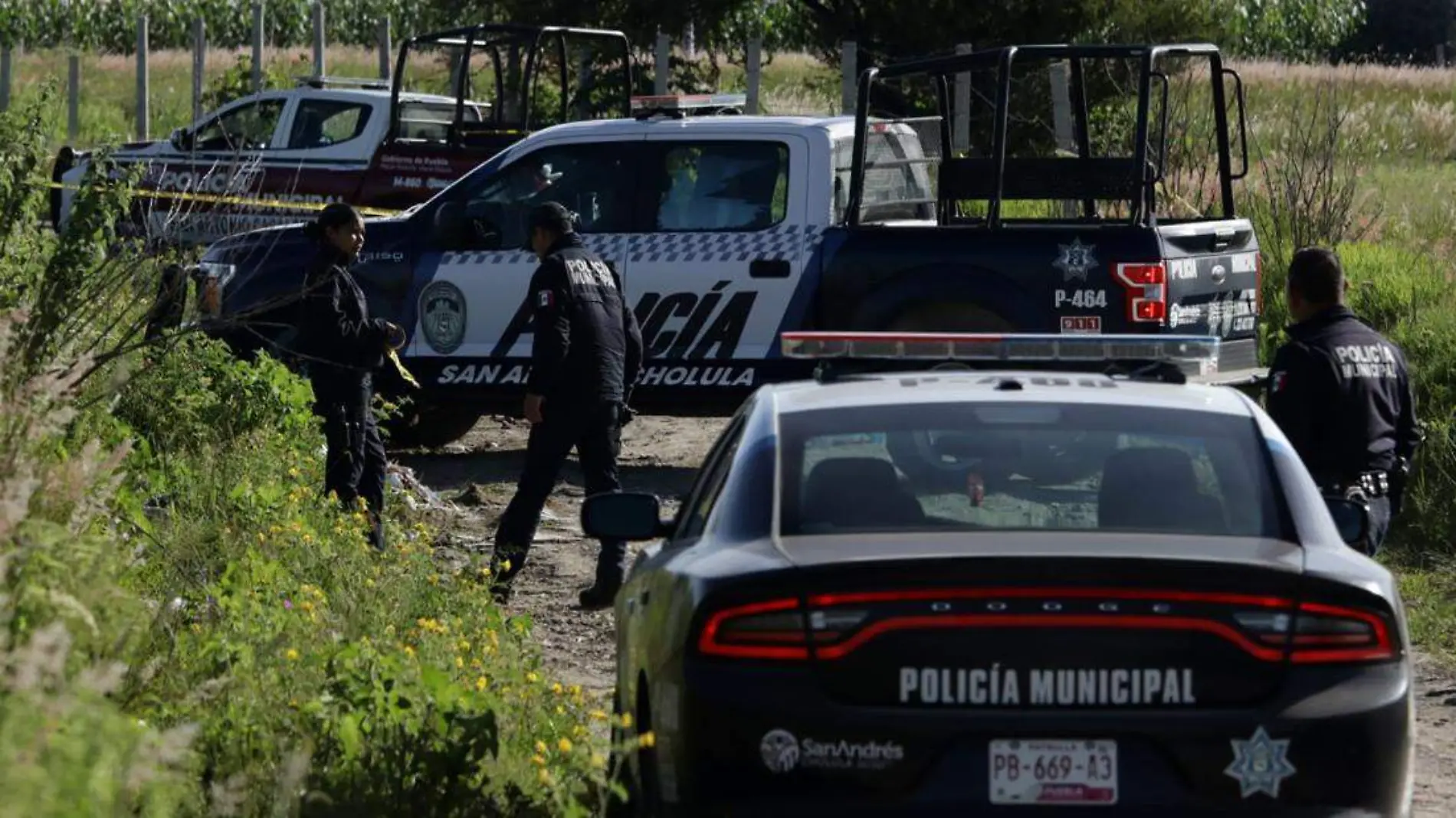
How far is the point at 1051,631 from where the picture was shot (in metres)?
4.79

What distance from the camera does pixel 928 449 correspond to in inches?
220

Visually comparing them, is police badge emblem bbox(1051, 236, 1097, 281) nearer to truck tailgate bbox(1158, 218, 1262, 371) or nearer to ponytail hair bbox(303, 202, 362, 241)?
truck tailgate bbox(1158, 218, 1262, 371)

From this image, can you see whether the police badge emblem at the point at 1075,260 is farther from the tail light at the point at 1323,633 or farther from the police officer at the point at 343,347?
the tail light at the point at 1323,633

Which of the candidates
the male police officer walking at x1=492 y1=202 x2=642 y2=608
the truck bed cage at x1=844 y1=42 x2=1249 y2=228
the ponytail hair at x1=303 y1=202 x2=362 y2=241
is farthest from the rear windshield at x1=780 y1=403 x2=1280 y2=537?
the truck bed cage at x1=844 y1=42 x2=1249 y2=228

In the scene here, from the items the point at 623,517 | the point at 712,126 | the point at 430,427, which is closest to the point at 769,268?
the point at 712,126

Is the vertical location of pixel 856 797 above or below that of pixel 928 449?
below

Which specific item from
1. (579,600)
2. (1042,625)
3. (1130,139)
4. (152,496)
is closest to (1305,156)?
(1130,139)

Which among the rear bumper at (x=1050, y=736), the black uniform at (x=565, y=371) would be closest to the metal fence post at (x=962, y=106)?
the black uniform at (x=565, y=371)

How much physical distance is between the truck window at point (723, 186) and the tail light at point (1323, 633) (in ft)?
27.8

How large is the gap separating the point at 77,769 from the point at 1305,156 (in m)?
14.4

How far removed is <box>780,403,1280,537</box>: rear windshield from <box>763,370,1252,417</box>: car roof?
46 mm

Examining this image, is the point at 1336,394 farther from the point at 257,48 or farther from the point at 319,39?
the point at 319,39

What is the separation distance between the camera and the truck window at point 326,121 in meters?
22.2

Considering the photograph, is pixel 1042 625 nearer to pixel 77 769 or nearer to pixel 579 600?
pixel 77 769
